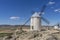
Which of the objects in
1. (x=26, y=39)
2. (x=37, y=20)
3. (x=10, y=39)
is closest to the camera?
(x=26, y=39)

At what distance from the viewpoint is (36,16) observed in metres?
41.7

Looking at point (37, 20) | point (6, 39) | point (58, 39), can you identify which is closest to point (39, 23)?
point (37, 20)

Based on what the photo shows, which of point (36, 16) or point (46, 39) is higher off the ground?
point (36, 16)

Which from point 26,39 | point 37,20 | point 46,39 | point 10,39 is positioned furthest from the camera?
point 37,20

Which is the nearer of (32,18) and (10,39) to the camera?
(10,39)

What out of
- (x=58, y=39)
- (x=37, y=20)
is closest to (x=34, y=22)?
(x=37, y=20)

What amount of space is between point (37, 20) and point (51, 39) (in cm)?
2430

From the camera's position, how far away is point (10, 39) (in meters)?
22.0

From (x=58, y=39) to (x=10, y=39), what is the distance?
7.53 meters

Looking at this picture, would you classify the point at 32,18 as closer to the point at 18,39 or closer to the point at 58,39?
the point at 18,39

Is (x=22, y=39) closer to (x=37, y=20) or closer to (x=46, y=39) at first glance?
(x=46, y=39)

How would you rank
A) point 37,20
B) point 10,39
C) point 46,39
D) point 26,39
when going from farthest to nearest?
point 37,20
point 10,39
point 26,39
point 46,39

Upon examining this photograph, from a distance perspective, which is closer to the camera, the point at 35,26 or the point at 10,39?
the point at 10,39

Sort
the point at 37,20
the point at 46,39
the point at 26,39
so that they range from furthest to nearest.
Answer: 1. the point at 37,20
2. the point at 26,39
3. the point at 46,39
